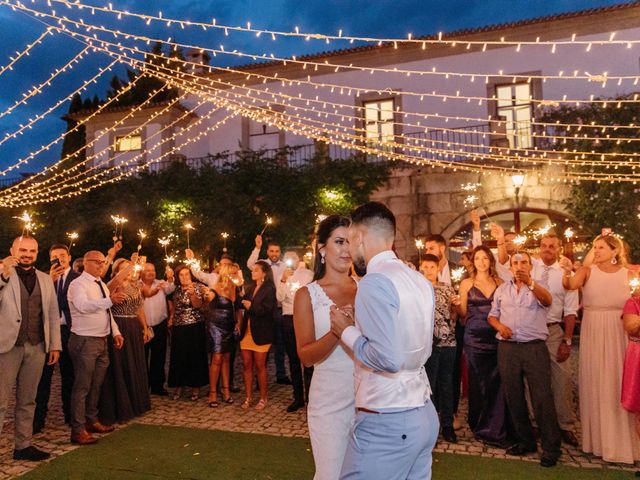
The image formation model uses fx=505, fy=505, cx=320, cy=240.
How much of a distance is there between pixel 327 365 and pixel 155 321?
16.9ft

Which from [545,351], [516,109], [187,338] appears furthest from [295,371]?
[516,109]

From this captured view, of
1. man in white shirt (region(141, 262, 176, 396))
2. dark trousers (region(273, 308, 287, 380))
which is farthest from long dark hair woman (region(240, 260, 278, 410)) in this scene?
man in white shirt (region(141, 262, 176, 396))

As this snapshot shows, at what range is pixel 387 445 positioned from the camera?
1965 millimetres

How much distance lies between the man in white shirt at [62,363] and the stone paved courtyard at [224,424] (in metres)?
0.19

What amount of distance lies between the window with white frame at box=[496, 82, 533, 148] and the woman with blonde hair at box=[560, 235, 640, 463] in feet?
33.2

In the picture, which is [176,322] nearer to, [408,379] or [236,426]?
[236,426]

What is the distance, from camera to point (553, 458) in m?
4.37

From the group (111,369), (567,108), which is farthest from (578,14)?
(111,369)

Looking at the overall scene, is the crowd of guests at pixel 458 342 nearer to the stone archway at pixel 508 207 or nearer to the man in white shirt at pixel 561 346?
the man in white shirt at pixel 561 346

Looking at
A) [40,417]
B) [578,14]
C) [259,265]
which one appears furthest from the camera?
[578,14]

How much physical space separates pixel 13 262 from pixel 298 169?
1072 cm

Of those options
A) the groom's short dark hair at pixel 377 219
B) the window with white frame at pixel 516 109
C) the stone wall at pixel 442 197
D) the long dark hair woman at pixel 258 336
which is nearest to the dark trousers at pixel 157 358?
the long dark hair woman at pixel 258 336

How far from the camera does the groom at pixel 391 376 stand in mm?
1942

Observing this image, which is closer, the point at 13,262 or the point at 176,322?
the point at 13,262
